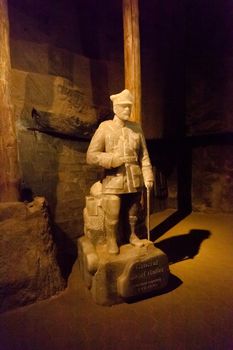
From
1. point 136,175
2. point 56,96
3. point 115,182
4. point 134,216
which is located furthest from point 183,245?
point 56,96

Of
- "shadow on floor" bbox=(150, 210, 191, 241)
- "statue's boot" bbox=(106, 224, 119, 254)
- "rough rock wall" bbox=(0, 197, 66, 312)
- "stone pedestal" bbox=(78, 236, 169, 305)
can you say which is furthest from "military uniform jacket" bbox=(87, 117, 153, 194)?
"shadow on floor" bbox=(150, 210, 191, 241)

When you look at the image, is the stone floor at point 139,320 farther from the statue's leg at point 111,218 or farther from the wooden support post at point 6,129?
the wooden support post at point 6,129

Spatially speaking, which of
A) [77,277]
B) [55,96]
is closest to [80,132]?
[55,96]

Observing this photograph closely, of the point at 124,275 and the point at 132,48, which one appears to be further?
the point at 132,48

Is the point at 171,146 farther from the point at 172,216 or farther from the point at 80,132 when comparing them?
the point at 80,132

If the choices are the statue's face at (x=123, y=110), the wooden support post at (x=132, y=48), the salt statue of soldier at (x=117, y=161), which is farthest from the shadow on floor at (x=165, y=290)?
the wooden support post at (x=132, y=48)

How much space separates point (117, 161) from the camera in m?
3.20

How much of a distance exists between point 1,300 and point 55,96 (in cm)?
301

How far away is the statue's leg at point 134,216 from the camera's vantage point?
136 inches

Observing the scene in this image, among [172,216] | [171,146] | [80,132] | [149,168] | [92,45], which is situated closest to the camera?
[149,168]

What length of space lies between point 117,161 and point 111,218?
679mm

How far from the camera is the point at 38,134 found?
14.4ft

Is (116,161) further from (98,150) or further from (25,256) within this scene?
Result: (25,256)

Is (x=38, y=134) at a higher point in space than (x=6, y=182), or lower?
higher
